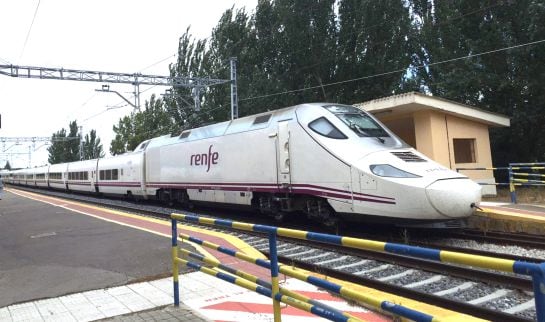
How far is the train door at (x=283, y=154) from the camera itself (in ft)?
36.8

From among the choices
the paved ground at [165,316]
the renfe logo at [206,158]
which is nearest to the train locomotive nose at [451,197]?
the paved ground at [165,316]

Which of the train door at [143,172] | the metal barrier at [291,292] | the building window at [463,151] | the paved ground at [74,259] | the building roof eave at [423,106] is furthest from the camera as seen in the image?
the train door at [143,172]

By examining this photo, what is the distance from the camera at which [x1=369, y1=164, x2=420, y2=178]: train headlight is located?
349 inches

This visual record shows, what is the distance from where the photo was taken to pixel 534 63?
2097 cm

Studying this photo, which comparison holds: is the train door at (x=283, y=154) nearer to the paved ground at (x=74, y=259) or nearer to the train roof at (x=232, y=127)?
the train roof at (x=232, y=127)

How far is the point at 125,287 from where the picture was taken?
627cm

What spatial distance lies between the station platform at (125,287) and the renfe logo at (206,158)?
12.2 ft

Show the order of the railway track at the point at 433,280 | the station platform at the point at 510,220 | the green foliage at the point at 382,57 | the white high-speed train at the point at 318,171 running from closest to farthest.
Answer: the railway track at the point at 433,280, the white high-speed train at the point at 318,171, the station platform at the point at 510,220, the green foliage at the point at 382,57

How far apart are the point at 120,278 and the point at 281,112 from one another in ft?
20.8

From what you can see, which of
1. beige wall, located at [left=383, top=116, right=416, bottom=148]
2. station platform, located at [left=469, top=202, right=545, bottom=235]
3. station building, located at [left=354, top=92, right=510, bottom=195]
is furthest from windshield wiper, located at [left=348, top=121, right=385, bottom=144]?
beige wall, located at [left=383, top=116, right=416, bottom=148]

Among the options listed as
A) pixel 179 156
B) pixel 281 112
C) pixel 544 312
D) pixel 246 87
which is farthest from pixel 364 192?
pixel 246 87

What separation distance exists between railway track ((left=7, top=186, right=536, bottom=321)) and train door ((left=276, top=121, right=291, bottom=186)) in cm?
281

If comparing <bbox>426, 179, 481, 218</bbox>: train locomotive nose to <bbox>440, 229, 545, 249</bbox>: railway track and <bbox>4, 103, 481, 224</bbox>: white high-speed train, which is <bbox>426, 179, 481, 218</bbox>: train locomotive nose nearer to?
<bbox>4, 103, 481, 224</bbox>: white high-speed train

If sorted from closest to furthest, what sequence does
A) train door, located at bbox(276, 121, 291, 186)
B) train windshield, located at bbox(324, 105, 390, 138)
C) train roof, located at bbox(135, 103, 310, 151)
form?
train windshield, located at bbox(324, 105, 390, 138) → train door, located at bbox(276, 121, 291, 186) → train roof, located at bbox(135, 103, 310, 151)
